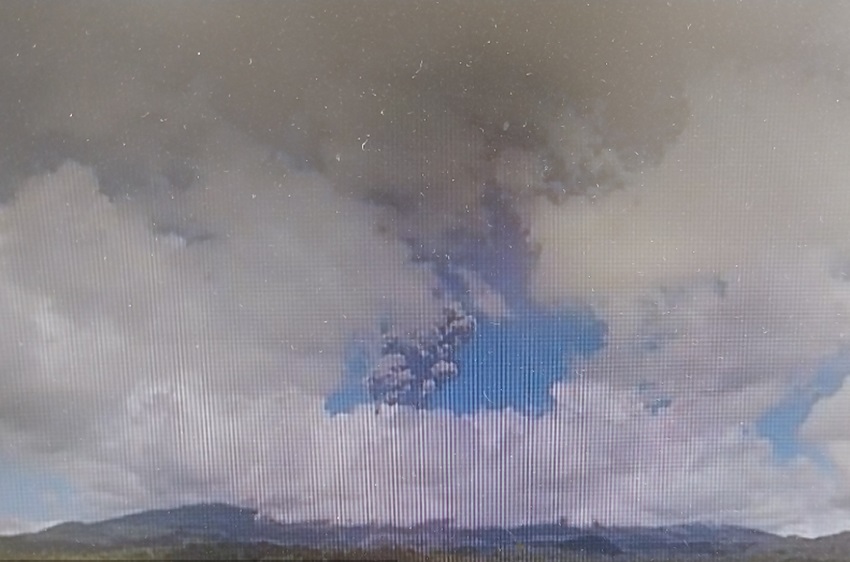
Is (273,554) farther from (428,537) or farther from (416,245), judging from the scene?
(416,245)

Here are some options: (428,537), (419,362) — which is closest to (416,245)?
(419,362)

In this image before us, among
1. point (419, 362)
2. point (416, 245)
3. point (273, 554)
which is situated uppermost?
point (416, 245)

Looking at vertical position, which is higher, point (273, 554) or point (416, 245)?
point (416, 245)

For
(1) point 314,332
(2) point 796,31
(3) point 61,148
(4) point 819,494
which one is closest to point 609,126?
(2) point 796,31

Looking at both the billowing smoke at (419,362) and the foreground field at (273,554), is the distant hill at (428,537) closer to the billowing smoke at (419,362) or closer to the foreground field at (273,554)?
the foreground field at (273,554)

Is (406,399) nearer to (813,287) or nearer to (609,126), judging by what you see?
(609,126)

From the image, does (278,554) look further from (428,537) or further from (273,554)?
(428,537)

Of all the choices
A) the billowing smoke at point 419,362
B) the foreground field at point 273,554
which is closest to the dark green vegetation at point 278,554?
the foreground field at point 273,554

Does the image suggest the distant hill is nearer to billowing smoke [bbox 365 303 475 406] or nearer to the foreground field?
the foreground field

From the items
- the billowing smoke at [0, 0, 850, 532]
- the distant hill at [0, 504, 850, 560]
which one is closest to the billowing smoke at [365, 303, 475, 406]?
the billowing smoke at [0, 0, 850, 532]
